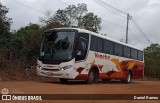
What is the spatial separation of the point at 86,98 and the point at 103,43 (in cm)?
1146

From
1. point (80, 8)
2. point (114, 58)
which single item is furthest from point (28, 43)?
point (80, 8)

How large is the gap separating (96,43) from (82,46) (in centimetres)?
217

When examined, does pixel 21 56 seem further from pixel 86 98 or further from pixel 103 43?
pixel 86 98

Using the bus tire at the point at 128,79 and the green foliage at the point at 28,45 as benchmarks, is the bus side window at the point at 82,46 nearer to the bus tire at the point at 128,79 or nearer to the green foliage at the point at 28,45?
the green foliage at the point at 28,45

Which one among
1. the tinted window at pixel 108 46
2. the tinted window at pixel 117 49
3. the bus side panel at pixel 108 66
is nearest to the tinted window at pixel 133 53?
the bus side panel at pixel 108 66

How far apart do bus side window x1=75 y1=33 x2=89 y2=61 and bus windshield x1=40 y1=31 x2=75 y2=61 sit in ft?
1.58

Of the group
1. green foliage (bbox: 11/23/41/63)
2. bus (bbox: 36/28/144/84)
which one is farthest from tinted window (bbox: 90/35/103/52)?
green foliage (bbox: 11/23/41/63)

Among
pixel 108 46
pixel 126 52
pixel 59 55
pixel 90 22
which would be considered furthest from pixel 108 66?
pixel 90 22

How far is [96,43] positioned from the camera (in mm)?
23438

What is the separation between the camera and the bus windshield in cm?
2077

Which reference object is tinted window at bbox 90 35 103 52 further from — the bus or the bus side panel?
the bus side panel

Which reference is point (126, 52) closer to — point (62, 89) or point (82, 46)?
point (82, 46)

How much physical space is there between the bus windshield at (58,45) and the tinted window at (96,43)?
198cm

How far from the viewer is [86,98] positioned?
13.4 meters
